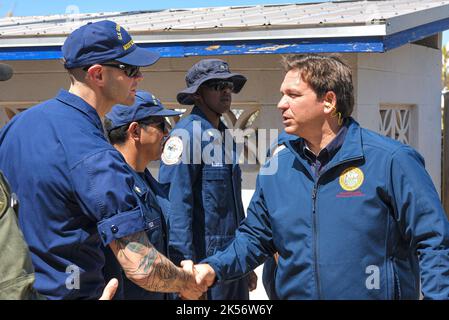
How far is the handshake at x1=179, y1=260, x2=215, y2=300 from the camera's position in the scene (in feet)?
10.5

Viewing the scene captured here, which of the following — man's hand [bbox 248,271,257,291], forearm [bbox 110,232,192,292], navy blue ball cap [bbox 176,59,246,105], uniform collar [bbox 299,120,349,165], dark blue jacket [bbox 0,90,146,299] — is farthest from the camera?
man's hand [bbox 248,271,257,291]

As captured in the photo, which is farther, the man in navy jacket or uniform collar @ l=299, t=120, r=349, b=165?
uniform collar @ l=299, t=120, r=349, b=165

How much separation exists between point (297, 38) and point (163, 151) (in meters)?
1.47

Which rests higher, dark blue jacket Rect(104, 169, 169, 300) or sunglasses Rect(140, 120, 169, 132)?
sunglasses Rect(140, 120, 169, 132)

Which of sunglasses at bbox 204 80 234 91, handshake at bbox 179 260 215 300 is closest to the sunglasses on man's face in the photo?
sunglasses at bbox 204 80 234 91

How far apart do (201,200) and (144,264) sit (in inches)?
72.4

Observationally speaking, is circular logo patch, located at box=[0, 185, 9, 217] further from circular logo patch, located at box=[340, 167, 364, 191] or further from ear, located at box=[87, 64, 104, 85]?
circular logo patch, located at box=[340, 167, 364, 191]

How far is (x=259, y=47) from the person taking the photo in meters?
5.42

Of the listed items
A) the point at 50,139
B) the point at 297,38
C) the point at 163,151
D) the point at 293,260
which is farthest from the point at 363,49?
the point at 50,139

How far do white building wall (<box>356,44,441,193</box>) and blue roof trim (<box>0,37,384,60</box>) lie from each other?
714mm

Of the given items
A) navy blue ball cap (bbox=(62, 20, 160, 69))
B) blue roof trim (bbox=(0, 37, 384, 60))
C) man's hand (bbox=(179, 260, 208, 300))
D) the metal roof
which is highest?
the metal roof

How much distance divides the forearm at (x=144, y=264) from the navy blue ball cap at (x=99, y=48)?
73 centimetres

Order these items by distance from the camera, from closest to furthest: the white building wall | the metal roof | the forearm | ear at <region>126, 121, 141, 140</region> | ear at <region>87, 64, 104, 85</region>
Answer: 1. the forearm
2. ear at <region>87, 64, 104, 85</region>
3. ear at <region>126, 121, 141, 140</region>
4. the metal roof
5. the white building wall

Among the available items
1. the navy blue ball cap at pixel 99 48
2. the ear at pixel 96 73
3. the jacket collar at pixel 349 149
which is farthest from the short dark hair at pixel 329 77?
the ear at pixel 96 73
